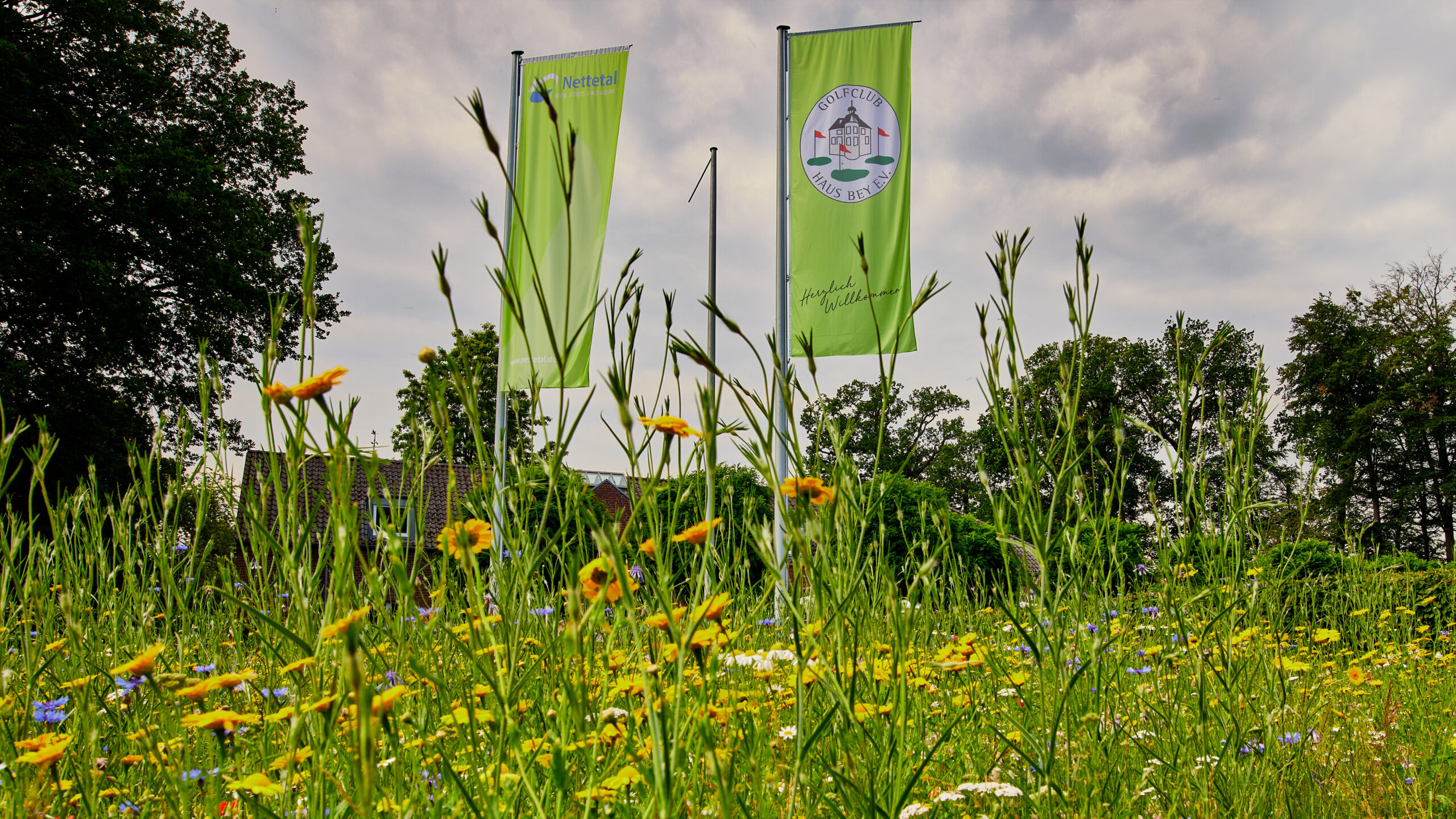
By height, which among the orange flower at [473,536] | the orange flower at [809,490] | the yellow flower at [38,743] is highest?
the orange flower at [809,490]

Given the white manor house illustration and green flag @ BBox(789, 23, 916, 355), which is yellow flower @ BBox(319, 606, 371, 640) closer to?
green flag @ BBox(789, 23, 916, 355)

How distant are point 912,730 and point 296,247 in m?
16.2

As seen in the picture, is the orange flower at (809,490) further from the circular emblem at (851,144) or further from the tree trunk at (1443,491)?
the tree trunk at (1443,491)

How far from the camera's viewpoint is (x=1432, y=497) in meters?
21.2

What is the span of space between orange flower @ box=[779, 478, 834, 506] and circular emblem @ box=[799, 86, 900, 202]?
6.35 meters

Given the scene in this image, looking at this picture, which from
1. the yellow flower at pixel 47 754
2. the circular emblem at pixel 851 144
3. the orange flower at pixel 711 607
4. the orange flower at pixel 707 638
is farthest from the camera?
the circular emblem at pixel 851 144

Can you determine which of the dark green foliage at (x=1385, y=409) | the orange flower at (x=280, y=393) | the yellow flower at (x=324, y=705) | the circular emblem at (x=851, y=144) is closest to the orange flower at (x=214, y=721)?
the yellow flower at (x=324, y=705)

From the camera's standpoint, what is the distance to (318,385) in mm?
758

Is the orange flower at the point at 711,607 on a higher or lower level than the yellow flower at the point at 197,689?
higher

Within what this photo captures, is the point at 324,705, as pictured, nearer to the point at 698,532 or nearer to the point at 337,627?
the point at 337,627

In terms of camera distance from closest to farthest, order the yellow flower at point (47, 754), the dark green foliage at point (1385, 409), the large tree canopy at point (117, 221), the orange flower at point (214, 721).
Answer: the orange flower at point (214, 721)
the yellow flower at point (47, 754)
the large tree canopy at point (117, 221)
the dark green foliage at point (1385, 409)

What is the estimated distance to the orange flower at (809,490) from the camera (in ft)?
2.49

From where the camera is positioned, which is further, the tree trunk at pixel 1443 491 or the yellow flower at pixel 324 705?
the tree trunk at pixel 1443 491

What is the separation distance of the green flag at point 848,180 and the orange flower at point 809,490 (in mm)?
5660
